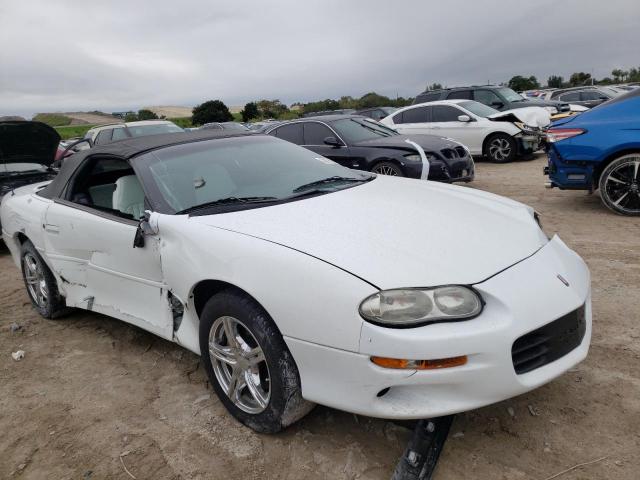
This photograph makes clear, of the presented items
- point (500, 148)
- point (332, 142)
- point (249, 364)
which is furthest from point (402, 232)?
point (500, 148)

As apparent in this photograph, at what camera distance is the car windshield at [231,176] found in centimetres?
290

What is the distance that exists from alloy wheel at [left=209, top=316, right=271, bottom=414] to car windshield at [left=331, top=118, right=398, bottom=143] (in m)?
5.84

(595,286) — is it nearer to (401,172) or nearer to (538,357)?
(538,357)

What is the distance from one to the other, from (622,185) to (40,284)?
6.08m

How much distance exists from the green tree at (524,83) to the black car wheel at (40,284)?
53978 millimetres

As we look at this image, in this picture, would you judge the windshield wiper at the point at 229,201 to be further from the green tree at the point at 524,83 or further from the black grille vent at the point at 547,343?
the green tree at the point at 524,83

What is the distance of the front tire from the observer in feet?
7.41

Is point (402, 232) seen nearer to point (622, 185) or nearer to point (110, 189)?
point (110, 189)

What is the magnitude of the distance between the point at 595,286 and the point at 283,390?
2.84 m

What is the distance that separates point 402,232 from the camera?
2.42m

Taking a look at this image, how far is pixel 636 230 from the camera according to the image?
17.3 feet

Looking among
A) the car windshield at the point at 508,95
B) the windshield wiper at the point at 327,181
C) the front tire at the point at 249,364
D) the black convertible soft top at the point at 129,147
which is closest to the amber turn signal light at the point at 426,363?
the front tire at the point at 249,364

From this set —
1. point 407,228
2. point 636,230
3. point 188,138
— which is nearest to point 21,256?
point 188,138

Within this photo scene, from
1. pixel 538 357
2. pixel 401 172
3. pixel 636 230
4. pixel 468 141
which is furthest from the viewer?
pixel 468 141
